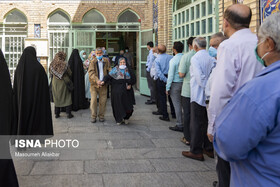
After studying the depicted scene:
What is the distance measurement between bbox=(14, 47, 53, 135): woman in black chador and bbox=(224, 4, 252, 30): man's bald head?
3684 mm

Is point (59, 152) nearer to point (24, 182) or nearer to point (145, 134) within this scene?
point (24, 182)

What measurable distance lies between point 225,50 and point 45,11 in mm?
13643

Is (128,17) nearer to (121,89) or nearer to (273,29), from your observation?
(121,89)

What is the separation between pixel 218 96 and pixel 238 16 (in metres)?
0.72

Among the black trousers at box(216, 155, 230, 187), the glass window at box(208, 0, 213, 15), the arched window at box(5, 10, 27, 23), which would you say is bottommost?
the black trousers at box(216, 155, 230, 187)

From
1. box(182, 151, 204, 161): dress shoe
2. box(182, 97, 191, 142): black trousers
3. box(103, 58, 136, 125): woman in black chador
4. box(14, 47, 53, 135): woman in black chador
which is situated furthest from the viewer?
box(103, 58, 136, 125): woman in black chador

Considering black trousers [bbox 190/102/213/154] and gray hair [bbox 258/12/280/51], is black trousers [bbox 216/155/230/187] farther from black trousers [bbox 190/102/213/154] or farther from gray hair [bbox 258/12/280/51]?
black trousers [bbox 190/102/213/154]

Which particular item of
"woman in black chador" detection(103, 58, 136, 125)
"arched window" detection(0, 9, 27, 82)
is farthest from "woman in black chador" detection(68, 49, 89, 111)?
"arched window" detection(0, 9, 27, 82)

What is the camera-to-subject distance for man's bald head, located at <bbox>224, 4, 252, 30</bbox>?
289 centimetres

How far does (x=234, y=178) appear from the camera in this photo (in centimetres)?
167

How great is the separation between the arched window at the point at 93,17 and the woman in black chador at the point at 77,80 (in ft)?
20.1

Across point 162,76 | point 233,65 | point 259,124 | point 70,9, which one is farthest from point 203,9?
point 70,9

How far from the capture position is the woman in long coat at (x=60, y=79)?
26.5 feet

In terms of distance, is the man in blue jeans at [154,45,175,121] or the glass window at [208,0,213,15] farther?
the man in blue jeans at [154,45,175,121]
